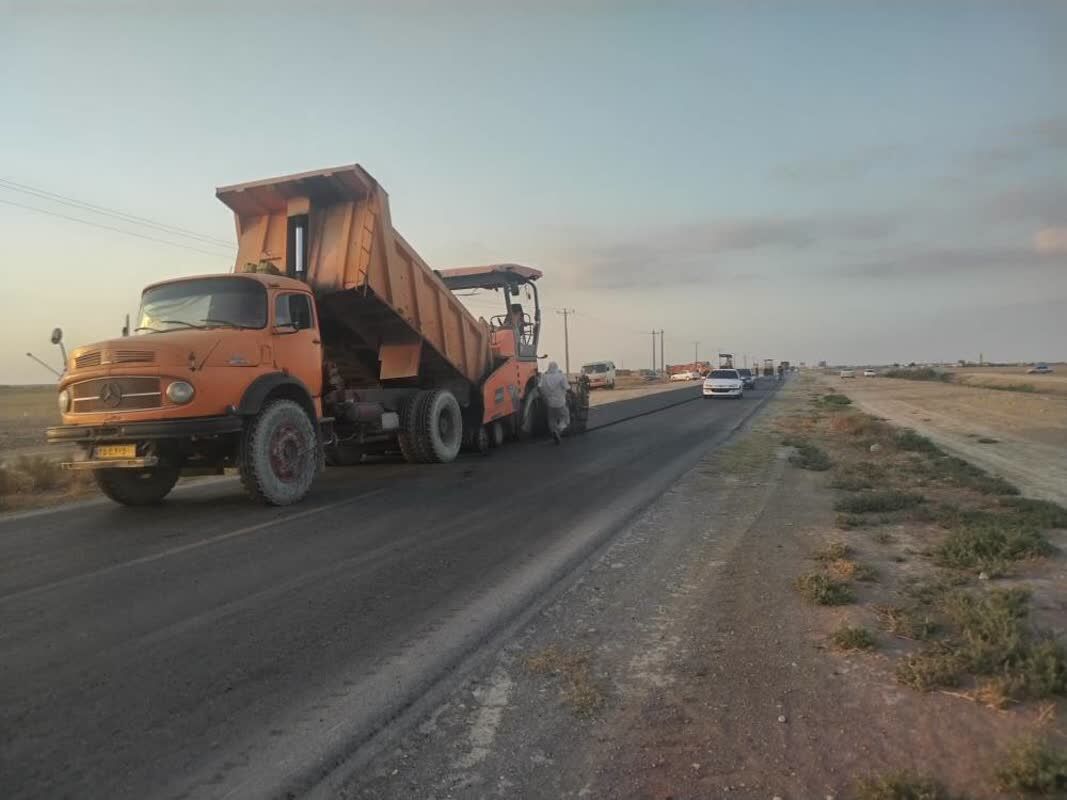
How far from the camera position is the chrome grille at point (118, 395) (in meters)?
7.72

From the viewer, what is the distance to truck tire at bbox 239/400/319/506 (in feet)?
27.0

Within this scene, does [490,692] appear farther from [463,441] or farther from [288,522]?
[463,441]

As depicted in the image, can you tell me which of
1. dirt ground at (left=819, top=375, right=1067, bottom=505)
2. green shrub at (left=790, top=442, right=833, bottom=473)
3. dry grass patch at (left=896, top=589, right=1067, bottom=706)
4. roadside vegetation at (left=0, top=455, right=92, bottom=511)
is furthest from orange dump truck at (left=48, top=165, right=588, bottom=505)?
dirt ground at (left=819, top=375, right=1067, bottom=505)

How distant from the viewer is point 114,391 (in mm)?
7816

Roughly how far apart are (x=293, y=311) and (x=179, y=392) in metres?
2.13

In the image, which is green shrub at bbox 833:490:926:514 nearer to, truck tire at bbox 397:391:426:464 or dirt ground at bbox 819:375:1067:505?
dirt ground at bbox 819:375:1067:505

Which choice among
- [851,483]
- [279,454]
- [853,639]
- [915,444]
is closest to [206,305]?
[279,454]

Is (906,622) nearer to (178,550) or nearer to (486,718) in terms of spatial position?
(486,718)

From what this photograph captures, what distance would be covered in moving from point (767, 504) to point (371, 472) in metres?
6.43

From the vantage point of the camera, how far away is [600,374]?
198 feet

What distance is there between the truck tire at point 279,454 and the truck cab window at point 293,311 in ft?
3.58

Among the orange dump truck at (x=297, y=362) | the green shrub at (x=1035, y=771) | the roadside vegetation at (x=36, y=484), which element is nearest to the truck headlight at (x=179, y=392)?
the orange dump truck at (x=297, y=362)

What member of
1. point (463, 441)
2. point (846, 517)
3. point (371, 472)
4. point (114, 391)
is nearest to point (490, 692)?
point (846, 517)

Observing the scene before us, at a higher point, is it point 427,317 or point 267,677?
point 427,317
